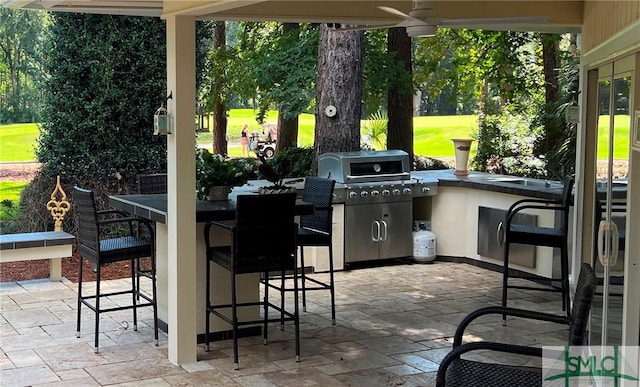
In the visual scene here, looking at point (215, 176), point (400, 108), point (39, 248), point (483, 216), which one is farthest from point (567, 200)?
point (400, 108)

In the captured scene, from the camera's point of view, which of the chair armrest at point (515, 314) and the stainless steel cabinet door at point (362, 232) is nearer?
the chair armrest at point (515, 314)

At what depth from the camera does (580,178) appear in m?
6.05

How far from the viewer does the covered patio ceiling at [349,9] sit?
20.2 ft

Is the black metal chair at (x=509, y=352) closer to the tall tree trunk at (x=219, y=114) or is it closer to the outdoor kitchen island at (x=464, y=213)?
the outdoor kitchen island at (x=464, y=213)

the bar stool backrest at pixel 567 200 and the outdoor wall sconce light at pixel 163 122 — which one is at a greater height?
the outdoor wall sconce light at pixel 163 122

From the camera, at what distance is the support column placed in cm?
536

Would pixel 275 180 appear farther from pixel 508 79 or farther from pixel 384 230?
pixel 508 79

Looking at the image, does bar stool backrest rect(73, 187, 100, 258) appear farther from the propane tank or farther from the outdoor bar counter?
the propane tank

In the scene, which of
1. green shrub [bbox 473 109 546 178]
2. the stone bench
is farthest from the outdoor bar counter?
green shrub [bbox 473 109 546 178]

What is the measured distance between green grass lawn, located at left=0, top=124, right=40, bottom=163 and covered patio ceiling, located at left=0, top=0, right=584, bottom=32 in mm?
5589

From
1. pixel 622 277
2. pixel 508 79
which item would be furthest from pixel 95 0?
pixel 508 79

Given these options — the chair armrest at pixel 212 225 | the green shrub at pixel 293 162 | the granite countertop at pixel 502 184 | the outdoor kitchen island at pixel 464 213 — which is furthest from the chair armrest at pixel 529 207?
the green shrub at pixel 293 162

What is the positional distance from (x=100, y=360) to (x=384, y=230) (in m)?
3.84

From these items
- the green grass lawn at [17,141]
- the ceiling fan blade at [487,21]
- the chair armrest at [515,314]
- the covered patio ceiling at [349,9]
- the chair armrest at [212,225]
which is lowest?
the chair armrest at [515,314]
